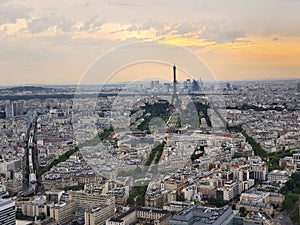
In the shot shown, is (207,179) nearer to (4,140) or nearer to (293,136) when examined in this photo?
(293,136)

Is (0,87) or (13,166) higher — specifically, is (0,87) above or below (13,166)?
above

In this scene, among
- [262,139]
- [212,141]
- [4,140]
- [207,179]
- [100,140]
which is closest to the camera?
[100,140]

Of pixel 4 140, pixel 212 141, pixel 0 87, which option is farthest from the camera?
pixel 0 87

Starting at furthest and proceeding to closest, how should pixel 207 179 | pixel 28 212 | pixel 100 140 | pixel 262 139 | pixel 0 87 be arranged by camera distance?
pixel 0 87 → pixel 262 139 → pixel 207 179 → pixel 100 140 → pixel 28 212

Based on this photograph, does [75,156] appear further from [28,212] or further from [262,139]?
[262,139]

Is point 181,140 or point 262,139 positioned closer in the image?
point 181,140

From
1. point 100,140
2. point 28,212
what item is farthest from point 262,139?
point 28,212

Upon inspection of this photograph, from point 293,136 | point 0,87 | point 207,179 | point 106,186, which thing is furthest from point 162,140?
point 0,87

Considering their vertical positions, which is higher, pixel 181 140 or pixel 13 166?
pixel 181 140

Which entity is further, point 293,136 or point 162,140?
point 293,136
